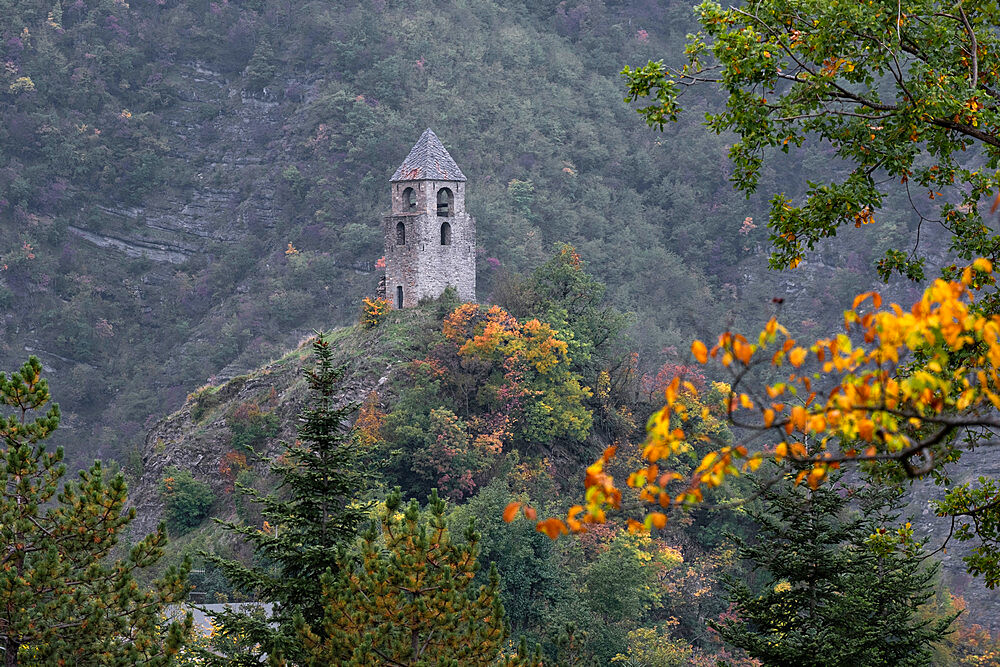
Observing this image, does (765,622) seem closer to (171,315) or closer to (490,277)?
(490,277)

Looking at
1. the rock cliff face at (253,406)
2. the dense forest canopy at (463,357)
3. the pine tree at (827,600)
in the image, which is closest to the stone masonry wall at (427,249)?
the dense forest canopy at (463,357)

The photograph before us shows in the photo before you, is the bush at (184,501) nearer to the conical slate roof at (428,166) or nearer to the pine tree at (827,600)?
the conical slate roof at (428,166)

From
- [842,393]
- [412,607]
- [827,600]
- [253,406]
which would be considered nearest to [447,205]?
[253,406]

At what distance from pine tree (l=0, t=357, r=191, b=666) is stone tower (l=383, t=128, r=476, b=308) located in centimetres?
2694

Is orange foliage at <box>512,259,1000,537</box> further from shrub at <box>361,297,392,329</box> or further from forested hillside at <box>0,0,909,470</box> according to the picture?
forested hillside at <box>0,0,909,470</box>

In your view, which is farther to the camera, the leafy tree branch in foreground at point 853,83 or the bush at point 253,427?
the bush at point 253,427

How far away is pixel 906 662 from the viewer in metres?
12.9

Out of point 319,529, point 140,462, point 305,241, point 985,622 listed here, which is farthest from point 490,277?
point 319,529

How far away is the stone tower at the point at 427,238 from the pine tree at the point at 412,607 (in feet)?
88.0

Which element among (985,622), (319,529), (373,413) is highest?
(373,413)

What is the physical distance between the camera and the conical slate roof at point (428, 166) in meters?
39.1

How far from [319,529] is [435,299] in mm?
25806

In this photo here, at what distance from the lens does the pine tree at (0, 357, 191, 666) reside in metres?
11.2

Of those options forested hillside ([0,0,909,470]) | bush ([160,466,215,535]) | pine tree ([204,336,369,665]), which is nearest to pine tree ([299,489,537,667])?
pine tree ([204,336,369,665])
